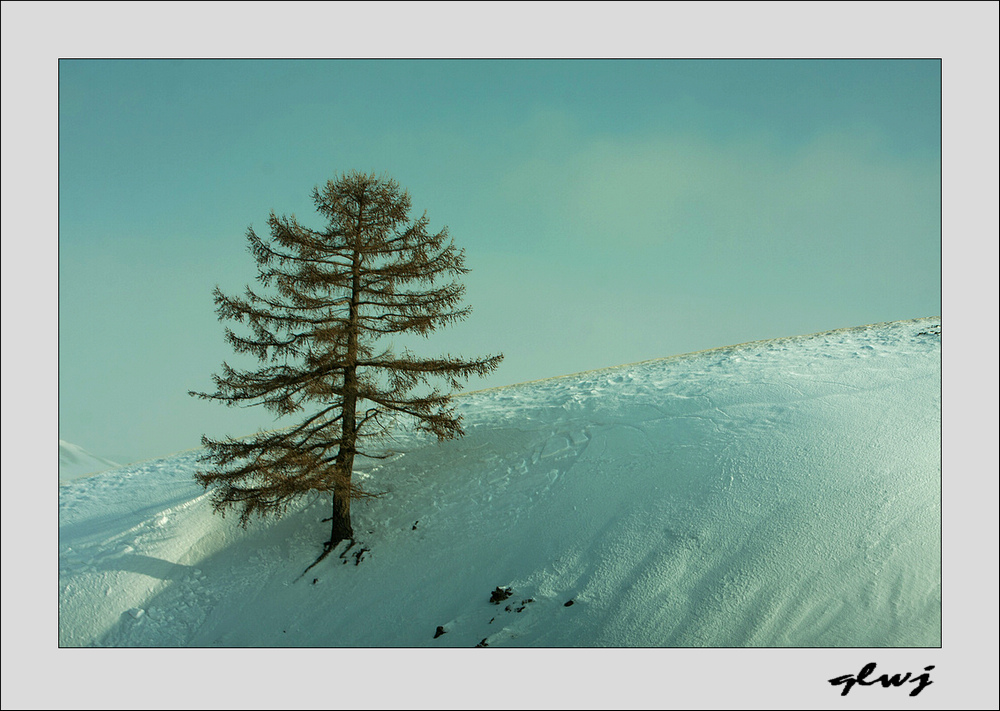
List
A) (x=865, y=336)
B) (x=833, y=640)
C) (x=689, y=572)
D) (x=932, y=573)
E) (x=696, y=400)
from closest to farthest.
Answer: (x=833, y=640) < (x=932, y=573) < (x=689, y=572) < (x=696, y=400) < (x=865, y=336)

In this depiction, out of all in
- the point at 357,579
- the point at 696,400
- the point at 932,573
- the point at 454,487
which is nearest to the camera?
the point at 932,573

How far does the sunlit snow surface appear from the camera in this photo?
8.75 metres

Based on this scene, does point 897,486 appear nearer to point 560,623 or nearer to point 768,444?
point 768,444

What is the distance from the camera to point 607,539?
10.5 meters

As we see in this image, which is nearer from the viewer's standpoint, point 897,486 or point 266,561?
point 897,486

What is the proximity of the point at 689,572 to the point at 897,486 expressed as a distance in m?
3.94

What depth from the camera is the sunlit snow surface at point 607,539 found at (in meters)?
8.75

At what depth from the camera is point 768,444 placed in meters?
12.0

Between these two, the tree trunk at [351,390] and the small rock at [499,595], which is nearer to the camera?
the small rock at [499,595]

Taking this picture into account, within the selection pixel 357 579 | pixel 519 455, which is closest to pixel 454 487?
pixel 519 455
